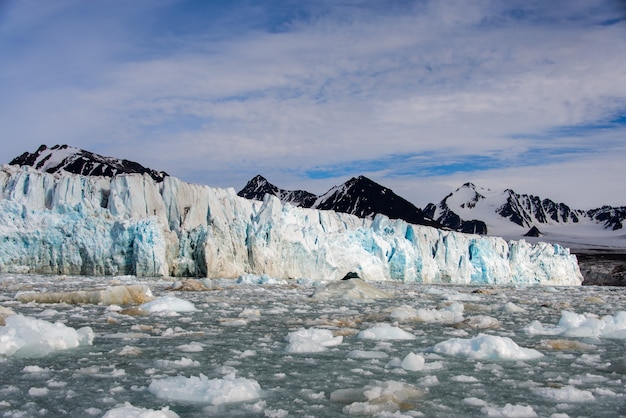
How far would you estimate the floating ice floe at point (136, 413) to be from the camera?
393 cm

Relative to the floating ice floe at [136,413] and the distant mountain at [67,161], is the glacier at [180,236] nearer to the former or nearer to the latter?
the floating ice floe at [136,413]

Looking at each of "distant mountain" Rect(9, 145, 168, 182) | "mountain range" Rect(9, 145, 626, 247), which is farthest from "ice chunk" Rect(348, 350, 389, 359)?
"distant mountain" Rect(9, 145, 168, 182)

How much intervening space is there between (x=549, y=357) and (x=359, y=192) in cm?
12713

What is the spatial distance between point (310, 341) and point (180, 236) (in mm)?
29487

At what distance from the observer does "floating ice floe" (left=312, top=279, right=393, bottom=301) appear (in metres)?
17.5

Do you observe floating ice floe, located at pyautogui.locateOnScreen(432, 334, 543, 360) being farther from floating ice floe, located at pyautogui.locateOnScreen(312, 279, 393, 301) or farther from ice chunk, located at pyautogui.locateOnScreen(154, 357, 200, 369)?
floating ice floe, located at pyautogui.locateOnScreen(312, 279, 393, 301)

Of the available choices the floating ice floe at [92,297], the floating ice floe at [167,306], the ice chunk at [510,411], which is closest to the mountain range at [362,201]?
the floating ice floe at [92,297]

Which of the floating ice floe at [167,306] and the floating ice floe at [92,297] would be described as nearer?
the floating ice floe at [167,306]

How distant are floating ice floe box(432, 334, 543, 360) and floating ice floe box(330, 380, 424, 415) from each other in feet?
7.26

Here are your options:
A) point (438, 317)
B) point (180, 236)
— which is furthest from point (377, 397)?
point (180, 236)

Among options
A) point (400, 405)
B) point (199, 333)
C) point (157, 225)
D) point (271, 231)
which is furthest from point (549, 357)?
point (271, 231)

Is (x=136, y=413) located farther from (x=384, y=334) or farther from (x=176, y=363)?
(x=384, y=334)

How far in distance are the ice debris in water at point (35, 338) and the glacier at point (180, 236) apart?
25.3m

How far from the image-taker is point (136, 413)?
3967mm
